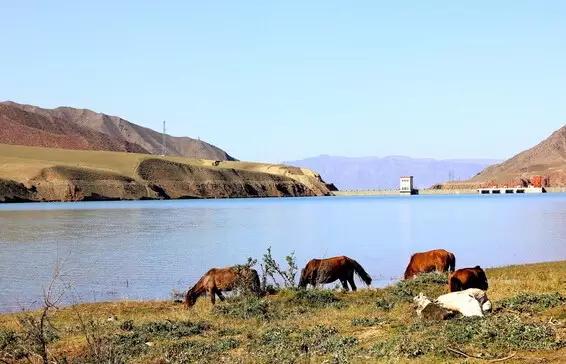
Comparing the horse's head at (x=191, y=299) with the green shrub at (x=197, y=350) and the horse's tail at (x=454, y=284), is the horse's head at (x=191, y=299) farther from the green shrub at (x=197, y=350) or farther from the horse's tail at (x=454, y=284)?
the horse's tail at (x=454, y=284)

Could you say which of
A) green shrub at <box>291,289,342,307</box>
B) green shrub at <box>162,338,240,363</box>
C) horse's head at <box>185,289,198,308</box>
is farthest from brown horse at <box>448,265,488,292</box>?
horse's head at <box>185,289,198,308</box>

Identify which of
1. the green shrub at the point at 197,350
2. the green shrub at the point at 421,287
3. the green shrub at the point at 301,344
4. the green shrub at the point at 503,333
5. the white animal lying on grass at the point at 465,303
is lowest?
the green shrub at the point at 197,350

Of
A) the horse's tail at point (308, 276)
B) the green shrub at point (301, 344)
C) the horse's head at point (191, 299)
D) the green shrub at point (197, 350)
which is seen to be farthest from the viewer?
the horse's tail at point (308, 276)

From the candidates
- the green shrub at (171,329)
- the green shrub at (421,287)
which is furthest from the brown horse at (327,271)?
the green shrub at (171,329)

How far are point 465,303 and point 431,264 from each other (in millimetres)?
10499

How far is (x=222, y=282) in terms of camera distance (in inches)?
888

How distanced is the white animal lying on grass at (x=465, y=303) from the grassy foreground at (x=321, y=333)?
0.38 metres

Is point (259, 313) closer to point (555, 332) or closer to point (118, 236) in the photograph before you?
point (555, 332)

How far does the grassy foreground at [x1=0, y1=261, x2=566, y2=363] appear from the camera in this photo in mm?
12578

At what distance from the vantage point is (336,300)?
70.9ft

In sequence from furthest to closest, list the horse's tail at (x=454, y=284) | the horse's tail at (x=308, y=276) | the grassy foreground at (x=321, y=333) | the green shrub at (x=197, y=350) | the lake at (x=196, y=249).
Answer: the lake at (x=196, y=249)
the horse's tail at (x=308, y=276)
the horse's tail at (x=454, y=284)
the green shrub at (x=197, y=350)
the grassy foreground at (x=321, y=333)

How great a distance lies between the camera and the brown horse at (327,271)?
24.2 meters

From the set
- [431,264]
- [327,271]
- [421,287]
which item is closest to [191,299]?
[327,271]

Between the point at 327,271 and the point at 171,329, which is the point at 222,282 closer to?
the point at 327,271
